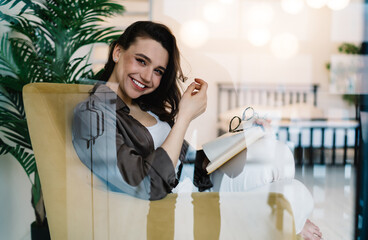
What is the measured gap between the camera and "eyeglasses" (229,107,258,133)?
0.92m

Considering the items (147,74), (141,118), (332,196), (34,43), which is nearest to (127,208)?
(141,118)

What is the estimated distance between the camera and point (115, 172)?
2.61ft

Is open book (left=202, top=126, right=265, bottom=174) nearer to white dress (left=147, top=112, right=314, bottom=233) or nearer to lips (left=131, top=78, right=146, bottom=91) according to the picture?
white dress (left=147, top=112, right=314, bottom=233)

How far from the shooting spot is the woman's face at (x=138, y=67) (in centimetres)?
88

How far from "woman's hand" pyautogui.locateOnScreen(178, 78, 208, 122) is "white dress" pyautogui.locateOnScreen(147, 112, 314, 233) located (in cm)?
7

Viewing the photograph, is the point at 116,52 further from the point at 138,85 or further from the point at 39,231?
the point at 39,231

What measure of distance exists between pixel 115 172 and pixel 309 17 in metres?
0.80

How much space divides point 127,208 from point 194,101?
0.35m

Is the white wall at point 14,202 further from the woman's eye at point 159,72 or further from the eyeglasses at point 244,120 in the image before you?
the eyeglasses at point 244,120

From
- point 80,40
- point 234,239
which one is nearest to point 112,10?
point 80,40

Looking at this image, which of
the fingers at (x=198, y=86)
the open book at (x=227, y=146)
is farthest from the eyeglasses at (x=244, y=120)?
the fingers at (x=198, y=86)

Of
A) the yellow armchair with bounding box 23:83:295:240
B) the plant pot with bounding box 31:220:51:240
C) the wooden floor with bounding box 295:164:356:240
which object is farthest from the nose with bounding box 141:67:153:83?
the plant pot with bounding box 31:220:51:240

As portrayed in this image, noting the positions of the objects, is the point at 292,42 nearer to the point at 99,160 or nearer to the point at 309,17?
the point at 309,17

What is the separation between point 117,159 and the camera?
80cm
